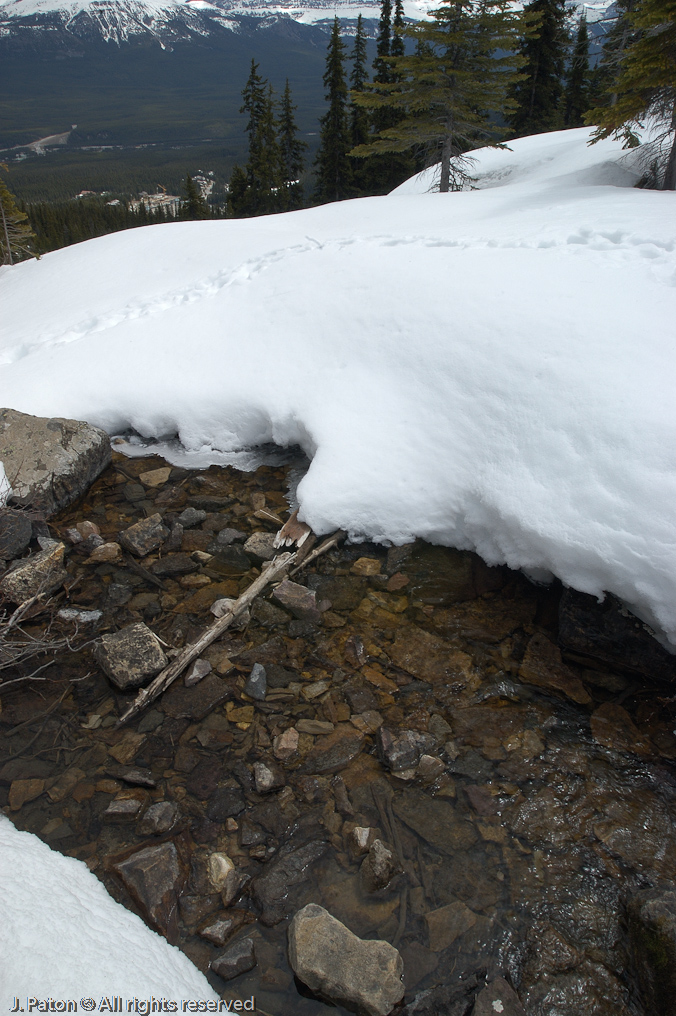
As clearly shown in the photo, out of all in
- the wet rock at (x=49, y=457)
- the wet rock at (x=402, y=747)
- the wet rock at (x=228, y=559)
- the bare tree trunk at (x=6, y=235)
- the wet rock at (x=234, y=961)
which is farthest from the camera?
the bare tree trunk at (x=6, y=235)

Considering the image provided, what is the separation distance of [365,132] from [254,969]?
34821 millimetres

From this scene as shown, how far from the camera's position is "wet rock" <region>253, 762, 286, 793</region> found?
312 cm

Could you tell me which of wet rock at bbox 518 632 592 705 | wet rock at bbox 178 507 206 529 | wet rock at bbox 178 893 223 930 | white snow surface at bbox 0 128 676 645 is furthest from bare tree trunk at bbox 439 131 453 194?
wet rock at bbox 178 893 223 930

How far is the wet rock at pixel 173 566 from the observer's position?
15.2ft

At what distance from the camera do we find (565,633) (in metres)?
3.81

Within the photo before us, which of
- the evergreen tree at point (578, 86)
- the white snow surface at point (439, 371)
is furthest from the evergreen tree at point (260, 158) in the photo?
the white snow surface at point (439, 371)

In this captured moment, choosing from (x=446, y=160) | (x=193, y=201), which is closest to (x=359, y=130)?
(x=193, y=201)

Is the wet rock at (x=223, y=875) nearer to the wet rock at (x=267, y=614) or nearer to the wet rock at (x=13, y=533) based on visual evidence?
the wet rock at (x=267, y=614)

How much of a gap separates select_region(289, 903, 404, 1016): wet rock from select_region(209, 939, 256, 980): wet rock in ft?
0.63

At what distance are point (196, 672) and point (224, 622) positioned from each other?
462 millimetres

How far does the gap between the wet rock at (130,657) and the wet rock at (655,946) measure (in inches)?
122

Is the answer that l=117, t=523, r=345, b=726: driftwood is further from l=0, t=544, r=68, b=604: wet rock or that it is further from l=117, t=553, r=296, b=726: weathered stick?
l=0, t=544, r=68, b=604: wet rock

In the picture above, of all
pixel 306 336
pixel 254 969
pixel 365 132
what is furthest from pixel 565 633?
pixel 365 132

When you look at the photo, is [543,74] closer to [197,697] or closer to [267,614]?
[267,614]
